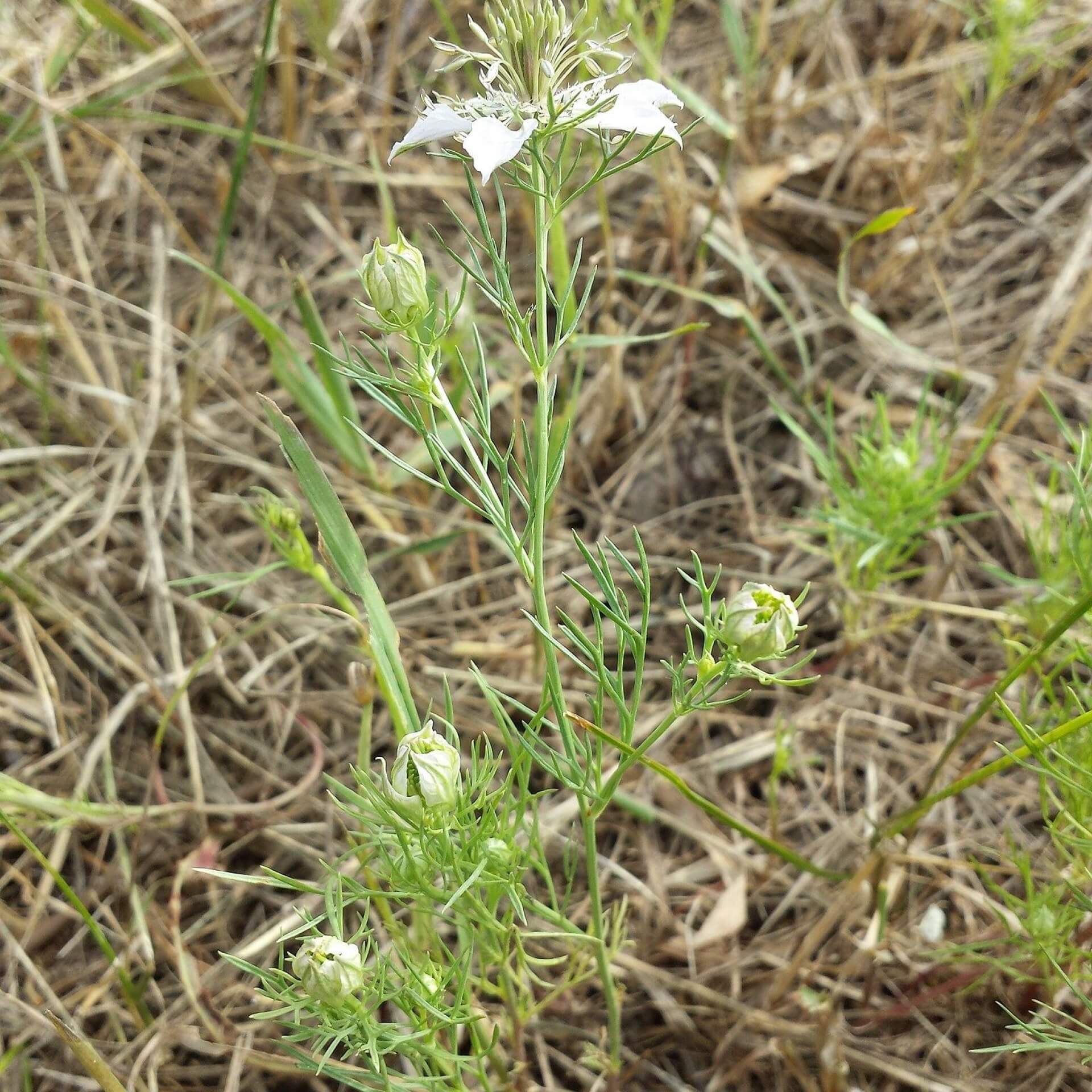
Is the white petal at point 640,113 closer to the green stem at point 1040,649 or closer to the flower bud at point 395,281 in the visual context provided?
the flower bud at point 395,281

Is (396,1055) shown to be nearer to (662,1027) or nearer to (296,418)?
(662,1027)

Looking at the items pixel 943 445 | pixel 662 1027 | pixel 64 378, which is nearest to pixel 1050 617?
pixel 943 445

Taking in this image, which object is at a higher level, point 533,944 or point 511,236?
point 511,236

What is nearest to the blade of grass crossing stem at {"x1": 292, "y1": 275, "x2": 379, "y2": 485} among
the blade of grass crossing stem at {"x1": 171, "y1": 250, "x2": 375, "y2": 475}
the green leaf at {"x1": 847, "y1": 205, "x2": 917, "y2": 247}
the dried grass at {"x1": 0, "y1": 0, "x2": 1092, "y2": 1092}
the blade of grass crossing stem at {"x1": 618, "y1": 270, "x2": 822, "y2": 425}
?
the blade of grass crossing stem at {"x1": 171, "y1": 250, "x2": 375, "y2": 475}

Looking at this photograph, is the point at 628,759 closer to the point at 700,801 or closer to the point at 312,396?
the point at 700,801

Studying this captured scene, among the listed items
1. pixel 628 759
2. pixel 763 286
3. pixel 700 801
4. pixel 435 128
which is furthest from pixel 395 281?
pixel 763 286

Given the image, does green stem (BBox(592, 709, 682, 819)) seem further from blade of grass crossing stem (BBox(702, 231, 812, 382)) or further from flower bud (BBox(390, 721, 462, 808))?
blade of grass crossing stem (BBox(702, 231, 812, 382))
